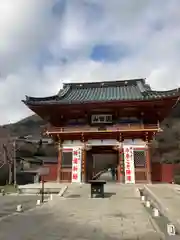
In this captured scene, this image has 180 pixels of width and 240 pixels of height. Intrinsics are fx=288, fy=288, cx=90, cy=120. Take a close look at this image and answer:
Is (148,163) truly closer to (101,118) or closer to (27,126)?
(101,118)

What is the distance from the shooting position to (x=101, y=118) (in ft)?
85.8

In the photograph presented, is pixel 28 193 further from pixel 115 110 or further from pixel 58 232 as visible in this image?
pixel 58 232

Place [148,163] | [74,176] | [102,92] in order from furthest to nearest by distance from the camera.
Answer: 1. [102,92]
2. [74,176]
3. [148,163]

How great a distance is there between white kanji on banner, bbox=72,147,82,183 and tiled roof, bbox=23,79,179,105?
429 cm

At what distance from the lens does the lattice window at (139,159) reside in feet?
78.5

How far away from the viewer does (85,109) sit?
84.1 feet

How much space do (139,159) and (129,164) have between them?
0.98 meters

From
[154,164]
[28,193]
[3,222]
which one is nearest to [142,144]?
[154,164]

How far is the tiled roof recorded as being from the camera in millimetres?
26188

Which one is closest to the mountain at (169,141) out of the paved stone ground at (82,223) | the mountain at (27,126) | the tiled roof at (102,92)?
the mountain at (27,126)

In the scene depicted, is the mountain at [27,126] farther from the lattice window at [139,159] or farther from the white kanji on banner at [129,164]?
the lattice window at [139,159]

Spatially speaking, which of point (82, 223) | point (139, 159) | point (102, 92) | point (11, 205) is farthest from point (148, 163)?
point (82, 223)

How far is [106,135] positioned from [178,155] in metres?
35.0

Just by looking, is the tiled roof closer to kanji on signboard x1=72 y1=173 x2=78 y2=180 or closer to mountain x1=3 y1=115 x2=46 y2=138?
kanji on signboard x1=72 y1=173 x2=78 y2=180
